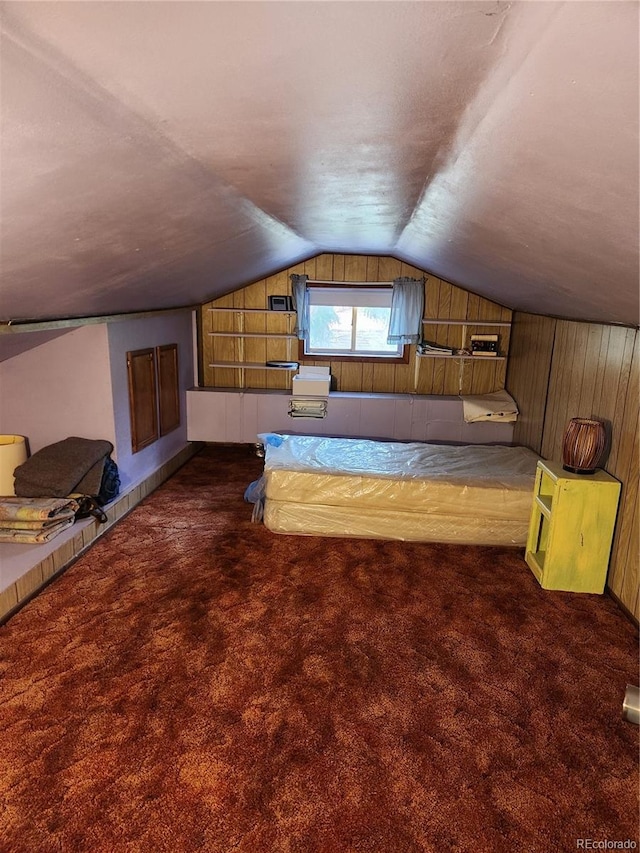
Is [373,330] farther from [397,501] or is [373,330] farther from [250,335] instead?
[397,501]

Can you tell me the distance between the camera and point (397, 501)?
3.47 metres

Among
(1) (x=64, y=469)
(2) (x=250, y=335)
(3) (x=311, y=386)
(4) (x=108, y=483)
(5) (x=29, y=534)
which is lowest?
(5) (x=29, y=534)

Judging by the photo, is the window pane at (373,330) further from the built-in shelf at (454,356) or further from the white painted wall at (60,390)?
the white painted wall at (60,390)

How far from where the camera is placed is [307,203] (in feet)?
8.36

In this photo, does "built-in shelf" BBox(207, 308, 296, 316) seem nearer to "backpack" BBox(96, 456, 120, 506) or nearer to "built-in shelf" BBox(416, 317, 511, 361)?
"built-in shelf" BBox(416, 317, 511, 361)

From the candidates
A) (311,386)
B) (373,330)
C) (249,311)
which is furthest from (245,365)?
(373,330)

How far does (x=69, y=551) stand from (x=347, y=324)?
11.5 ft

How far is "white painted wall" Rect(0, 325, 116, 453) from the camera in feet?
12.0

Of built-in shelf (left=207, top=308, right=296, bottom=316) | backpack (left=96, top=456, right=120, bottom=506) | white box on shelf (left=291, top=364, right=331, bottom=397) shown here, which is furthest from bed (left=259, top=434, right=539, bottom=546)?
built-in shelf (left=207, top=308, right=296, bottom=316)

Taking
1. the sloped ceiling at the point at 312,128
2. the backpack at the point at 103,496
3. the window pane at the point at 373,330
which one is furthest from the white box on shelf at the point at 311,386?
the sloped ceiling at the point at 312,128

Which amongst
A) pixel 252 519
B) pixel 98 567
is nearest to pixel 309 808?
pixel 98 567

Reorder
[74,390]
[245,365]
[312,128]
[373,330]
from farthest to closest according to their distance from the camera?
[373,330], [245,365], [74,390], [312,128]

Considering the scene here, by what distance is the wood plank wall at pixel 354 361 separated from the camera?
5.29m

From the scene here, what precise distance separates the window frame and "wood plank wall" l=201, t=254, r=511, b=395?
0.14ft
